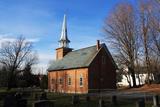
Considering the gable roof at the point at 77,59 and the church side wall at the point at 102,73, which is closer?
the church side wall at the point at 102,73

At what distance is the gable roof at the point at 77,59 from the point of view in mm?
50188

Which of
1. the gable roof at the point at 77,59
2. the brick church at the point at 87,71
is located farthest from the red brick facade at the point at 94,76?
the gable roof at the point at 77,59

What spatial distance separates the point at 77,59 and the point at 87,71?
557cm

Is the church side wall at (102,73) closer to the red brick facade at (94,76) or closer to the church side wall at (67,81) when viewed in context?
the red brick facade at (94,76)

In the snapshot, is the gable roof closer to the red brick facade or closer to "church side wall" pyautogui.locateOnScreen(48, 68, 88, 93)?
the red brick facade

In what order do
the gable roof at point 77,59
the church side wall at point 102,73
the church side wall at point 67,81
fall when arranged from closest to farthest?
the church side wall at point 102,73
the church side wall at point 67,81
the gable roof at point 77,59

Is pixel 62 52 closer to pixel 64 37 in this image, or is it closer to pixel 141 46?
pixel 64 37

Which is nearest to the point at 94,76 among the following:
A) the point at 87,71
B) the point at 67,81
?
the point at 87,71

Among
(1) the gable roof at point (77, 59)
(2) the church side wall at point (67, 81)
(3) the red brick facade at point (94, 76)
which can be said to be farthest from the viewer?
(1) the gable roof at point (77, 59)

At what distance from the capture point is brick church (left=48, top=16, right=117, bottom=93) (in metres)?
49.1

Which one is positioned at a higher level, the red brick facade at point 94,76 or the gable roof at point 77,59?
the gable roof at point 77,59

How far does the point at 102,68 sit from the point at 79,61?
451cm

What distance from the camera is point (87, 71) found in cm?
4859

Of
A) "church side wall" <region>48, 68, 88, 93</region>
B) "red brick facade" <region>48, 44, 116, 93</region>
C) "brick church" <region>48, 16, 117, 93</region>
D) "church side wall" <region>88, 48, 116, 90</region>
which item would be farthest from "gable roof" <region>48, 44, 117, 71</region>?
"church side wall" <region>88, 48, 116, 90</region>
